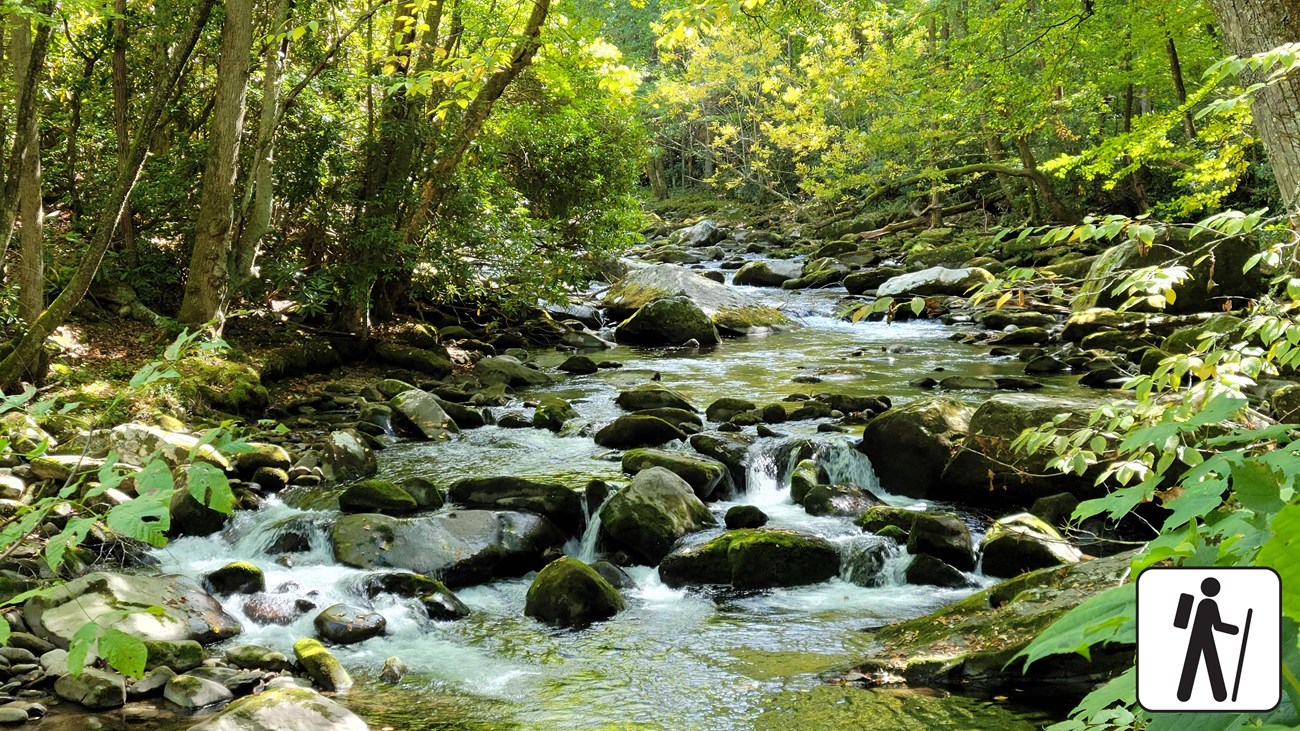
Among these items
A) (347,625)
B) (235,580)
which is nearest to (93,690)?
(347,625)

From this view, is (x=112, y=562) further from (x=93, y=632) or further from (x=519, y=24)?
(x=519, y=24)

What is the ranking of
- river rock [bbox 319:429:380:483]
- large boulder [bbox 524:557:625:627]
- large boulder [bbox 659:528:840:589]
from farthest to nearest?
river rock [bbox 319:429:380:483], large boulder [bbox 659:528:840:589], large boulder [bbox 524:557:625:627]

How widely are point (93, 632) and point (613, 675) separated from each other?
3.13 meters

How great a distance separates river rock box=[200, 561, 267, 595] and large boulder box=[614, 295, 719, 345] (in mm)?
10318

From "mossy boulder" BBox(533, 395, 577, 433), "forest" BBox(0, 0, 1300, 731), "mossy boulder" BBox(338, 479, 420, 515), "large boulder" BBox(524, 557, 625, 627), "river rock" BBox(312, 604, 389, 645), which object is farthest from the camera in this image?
"mossy boulder" BBox(533, 395, 577, 433)

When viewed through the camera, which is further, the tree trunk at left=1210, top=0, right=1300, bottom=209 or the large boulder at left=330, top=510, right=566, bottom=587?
the large boulder at left=330, top=510, right=566, bottom=587

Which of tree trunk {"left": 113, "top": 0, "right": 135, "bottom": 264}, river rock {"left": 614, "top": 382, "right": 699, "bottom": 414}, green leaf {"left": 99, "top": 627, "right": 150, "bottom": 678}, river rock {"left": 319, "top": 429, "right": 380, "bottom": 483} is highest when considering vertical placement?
tree trunk {"left": 113, "top": 0, "right": 135, "bottom": 264}

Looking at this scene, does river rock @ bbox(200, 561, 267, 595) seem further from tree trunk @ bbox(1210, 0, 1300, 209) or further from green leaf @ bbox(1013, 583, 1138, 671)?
tree trunk @ bbox(1210, 0, 1300, 209)

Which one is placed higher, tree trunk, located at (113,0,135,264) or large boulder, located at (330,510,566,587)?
tree trunk, located at (113,0,135,264)

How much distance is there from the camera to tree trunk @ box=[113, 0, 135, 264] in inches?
356

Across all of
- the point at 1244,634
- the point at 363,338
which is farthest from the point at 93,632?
the point at 363,338

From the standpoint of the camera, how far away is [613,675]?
4.54 meters

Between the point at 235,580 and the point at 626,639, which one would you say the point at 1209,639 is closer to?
the point at 626,639

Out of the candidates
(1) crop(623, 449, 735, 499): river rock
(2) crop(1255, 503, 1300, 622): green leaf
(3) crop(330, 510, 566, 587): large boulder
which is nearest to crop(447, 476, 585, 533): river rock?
(3) crop(330, 510, 566, 587): large boulder
